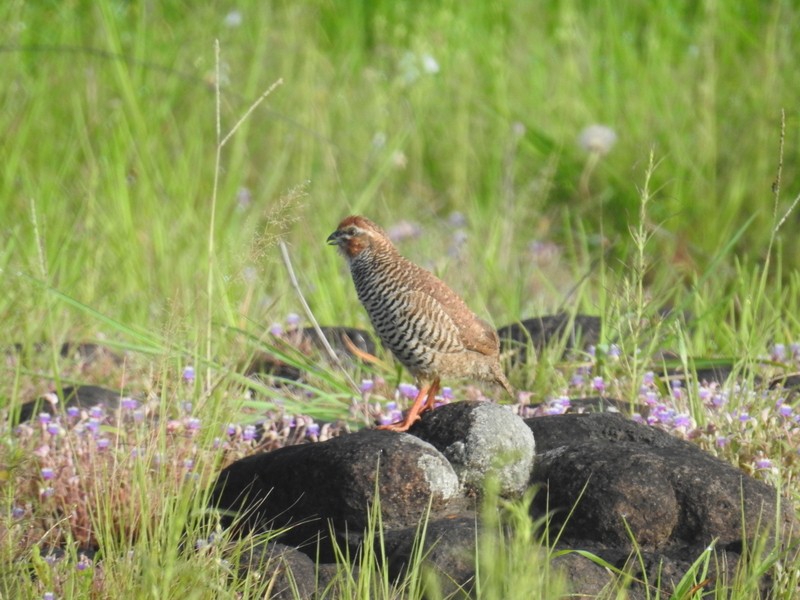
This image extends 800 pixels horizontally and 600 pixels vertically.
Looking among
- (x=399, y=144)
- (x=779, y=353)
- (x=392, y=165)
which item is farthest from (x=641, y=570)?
(x=392, y=165)

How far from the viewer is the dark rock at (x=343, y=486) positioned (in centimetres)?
338

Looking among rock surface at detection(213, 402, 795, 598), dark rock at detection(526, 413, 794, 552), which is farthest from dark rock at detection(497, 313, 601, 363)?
dark rock at detection(526, 413, 794, 552)

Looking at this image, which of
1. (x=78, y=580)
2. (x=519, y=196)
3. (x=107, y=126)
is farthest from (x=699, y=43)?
(x=78, y=580)

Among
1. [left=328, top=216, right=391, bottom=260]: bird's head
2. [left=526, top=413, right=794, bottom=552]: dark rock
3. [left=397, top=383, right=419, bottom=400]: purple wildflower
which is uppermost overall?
[left=328, top=216, right=391, bottom=260]: bird's head

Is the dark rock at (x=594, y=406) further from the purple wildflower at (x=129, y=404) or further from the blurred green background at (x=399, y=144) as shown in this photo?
the purple wildflower at (x=129, y=404)

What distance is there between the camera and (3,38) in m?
7.02

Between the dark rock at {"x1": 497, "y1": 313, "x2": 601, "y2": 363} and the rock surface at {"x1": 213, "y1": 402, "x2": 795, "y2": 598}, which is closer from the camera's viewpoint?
the rock surface at {"x1": 213, "y1": 402, "x2": 795, "y2": 598}

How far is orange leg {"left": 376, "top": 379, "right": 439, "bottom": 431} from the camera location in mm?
4008

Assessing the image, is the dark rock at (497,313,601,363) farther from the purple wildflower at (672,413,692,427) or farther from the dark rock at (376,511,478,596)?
the dark rock at (376,511,478,596)

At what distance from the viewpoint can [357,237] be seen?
189 inches

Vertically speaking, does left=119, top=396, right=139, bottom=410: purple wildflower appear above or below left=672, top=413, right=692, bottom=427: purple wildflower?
above

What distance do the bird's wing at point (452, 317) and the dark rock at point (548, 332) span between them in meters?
0.31

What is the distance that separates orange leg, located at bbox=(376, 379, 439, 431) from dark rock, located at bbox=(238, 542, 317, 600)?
0.64 m

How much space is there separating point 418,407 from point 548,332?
0.99 metres
